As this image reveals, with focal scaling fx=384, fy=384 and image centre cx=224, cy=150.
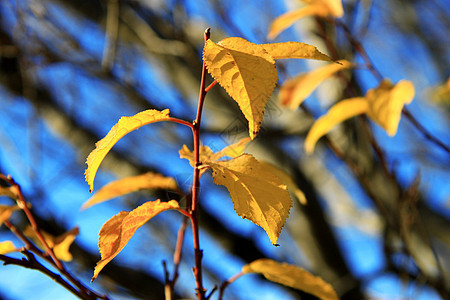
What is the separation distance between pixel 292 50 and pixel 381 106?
38cm

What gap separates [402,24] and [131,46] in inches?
85.9

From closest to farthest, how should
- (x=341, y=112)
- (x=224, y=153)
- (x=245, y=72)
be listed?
1. (x=245, y=72)
2. (x=224, y=153)
3. (x=341, y=112)

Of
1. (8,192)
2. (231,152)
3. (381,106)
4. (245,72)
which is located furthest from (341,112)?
(8,192)

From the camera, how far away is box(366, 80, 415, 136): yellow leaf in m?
0.64

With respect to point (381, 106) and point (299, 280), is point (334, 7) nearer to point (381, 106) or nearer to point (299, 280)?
point (381, 106)

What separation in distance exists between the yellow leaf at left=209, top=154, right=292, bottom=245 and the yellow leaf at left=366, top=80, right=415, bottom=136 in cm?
34

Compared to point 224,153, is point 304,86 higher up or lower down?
higher up

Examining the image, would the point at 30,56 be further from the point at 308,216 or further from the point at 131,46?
the point at 308,216

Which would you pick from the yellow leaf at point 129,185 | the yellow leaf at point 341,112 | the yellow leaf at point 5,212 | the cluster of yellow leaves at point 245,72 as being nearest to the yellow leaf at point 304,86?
the yellow leaf at point 341,112

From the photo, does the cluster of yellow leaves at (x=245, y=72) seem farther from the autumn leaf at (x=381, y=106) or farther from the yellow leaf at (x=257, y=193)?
the autumn leaf at (x=381, y=106)

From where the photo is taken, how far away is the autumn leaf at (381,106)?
2.11 feet

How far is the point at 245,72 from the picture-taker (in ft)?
1.11

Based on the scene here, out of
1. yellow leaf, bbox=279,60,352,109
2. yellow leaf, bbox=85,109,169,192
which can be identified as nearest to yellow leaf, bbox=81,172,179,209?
yellow leaf, bbox=85,109,169,192

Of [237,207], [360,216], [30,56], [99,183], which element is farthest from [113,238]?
[360,216]
